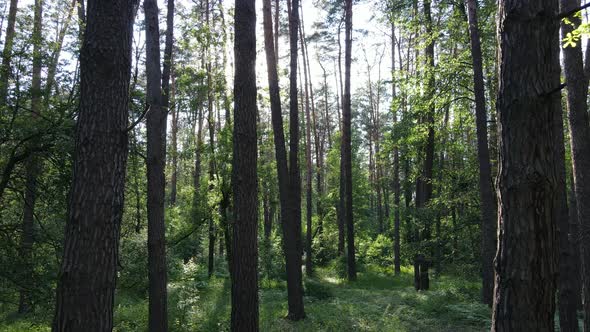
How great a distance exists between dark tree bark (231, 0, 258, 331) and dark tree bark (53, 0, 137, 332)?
254 centimetres

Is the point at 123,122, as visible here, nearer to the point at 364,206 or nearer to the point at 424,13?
the point at 424,13

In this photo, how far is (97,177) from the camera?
10.8 feet

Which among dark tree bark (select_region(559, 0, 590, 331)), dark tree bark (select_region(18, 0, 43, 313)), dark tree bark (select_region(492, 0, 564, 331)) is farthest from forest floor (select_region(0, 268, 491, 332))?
dark tree bark (select_region(492, 0, 564, 331))

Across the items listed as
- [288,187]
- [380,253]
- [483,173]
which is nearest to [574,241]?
[483,173]

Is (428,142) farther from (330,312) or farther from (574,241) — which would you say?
(574,241)

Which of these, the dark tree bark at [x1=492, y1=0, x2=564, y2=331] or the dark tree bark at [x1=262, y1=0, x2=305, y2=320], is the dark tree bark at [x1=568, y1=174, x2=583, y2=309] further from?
the dark tree bark at [x1=262, y1=0, x2=305, y2=320]

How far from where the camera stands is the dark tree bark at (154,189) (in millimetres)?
7426

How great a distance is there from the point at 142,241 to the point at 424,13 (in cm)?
1266

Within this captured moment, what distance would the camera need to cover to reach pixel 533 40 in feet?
10.1

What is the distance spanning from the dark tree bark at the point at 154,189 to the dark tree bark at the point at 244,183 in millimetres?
2075

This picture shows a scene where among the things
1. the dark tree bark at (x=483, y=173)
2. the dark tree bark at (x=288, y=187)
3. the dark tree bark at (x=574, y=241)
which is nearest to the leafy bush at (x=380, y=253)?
the dark tree bark at (x=483, y=173)

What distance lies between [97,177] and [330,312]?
982 centimetres

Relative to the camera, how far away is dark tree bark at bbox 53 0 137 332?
3178 millimetres

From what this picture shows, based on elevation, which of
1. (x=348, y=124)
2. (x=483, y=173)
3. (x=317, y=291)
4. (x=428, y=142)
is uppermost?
(x=348, y=124)
